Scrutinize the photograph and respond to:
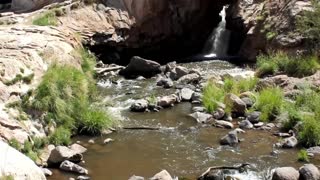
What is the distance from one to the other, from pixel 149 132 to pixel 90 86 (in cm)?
288

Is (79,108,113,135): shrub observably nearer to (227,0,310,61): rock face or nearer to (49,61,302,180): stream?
(49,61,302,180): stream

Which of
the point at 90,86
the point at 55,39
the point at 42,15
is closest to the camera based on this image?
the point at 90,86

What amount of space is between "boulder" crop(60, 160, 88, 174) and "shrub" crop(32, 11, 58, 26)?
11.6 metres

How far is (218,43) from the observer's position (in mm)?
29266

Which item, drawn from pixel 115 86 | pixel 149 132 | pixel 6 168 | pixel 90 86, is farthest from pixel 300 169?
pixel 115 86

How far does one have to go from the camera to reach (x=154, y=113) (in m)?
18.2

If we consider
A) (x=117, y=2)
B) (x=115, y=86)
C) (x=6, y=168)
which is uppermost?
(x=117, y=2)

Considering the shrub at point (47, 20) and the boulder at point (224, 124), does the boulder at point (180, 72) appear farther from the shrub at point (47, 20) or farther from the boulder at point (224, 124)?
the boulder at point (224, 124)

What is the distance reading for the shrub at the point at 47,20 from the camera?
23.4m

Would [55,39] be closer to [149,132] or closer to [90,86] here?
[90,86]

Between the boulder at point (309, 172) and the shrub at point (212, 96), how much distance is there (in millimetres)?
5866

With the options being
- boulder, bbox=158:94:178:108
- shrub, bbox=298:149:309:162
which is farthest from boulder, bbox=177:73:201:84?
shrub, bbox=298:149:309:162

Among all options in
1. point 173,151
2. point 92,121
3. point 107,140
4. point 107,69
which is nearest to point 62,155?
point 107,140

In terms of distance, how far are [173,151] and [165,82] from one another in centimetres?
773
